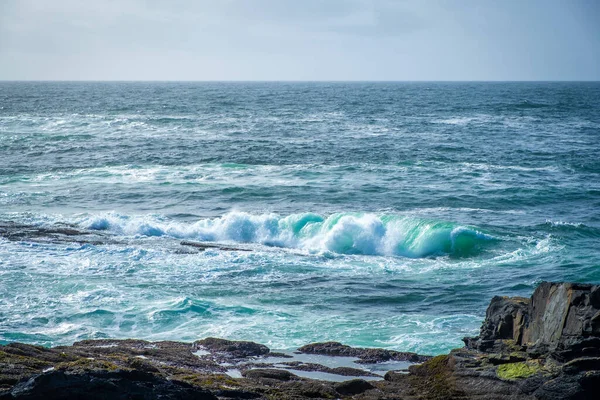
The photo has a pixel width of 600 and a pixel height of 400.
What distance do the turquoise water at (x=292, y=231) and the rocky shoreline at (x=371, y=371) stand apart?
2868 millimetres

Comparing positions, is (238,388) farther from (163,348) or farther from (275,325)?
(275,325)

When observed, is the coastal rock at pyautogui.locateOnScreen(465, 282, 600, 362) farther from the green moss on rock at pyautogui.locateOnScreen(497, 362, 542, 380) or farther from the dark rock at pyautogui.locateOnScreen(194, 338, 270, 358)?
the dark rock at pyautogui.locateOnScreen(194, 338, 270, 358)

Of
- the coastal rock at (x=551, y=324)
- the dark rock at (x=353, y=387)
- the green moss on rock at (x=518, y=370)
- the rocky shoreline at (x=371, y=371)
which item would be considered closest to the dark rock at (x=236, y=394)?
the rocky shoreline at (x=371, y=371)

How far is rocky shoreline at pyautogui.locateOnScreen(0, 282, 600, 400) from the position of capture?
983cm

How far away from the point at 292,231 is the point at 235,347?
48.2 ft

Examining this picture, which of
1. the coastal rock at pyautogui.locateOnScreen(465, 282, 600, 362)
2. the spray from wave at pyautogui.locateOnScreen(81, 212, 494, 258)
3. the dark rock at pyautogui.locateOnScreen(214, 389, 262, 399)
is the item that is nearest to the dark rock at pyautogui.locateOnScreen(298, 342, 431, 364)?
the coastal rock at pyautogui.locateOnScreen(465, 282, 600, 362)

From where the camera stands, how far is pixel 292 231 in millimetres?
30391

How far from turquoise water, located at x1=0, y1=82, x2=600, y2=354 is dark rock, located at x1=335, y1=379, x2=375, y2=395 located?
488 cm

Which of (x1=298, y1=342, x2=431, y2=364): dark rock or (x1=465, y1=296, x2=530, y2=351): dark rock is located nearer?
(x1=465, y1=296, x2=530, y2=351): dark rock

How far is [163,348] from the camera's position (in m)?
15.8

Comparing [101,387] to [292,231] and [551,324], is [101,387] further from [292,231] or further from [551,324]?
[292,231]

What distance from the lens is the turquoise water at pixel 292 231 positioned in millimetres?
19547

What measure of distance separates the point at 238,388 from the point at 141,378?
219 centimetres

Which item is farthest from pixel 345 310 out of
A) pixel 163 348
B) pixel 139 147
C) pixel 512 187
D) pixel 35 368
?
pixel 139 147
